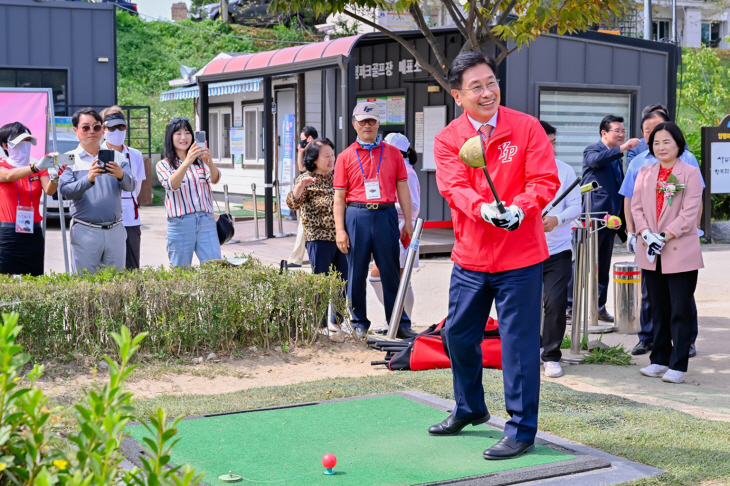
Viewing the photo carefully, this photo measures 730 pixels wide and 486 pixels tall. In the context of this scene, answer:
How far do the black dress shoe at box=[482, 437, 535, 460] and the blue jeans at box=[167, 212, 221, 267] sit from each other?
12.5 ft

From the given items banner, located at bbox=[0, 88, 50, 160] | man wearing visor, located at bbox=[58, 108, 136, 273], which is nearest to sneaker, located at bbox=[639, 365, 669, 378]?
man wearing visor, located at bbox=[58, 108, 136, 273]

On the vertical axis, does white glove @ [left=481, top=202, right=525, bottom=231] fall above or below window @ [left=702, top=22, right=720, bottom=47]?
below

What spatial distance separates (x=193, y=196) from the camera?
7.16 metres

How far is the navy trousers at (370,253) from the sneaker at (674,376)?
87.5 inches

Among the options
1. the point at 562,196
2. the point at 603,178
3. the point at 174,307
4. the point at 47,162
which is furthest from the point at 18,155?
the point at 603,178

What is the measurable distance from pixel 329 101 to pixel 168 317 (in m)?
9.60

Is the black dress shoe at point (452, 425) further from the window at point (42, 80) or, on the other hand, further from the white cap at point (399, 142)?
the window at point (42, 80)

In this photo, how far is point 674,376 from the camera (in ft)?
20.0

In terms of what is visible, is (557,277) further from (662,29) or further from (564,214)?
(662,29)

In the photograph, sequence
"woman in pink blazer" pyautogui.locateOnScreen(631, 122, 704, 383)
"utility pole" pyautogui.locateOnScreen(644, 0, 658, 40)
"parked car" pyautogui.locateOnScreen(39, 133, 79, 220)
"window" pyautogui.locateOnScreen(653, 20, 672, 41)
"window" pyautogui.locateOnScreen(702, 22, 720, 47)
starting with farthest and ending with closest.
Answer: "window" pyautogui.locateOnScreen(702, 22, 720, 47) < "window" pyautogui.locateOnScreen(653, 20, 672, 41) < "utility pole" pyautogui.locateOnScreen(644, 0, 658, 40) < "parked car" pyautogui.locateOnScreen(39, 133, 79, 220) < "woman in pink blazer" pyautogui.locateOnScreen(631, 122, 704, 383)

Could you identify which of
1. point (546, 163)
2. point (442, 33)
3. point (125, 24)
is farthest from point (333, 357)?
point (125, 24)

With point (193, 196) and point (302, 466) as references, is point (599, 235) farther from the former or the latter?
point (302, 466)

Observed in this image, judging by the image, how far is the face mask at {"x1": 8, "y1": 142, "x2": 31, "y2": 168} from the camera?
686 centimetres

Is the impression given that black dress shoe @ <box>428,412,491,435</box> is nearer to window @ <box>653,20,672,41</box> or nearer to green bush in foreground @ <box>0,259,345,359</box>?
green bush in foreground @ <box>0,259,345,359</box>
